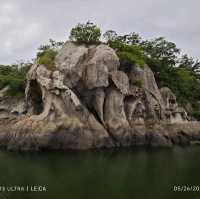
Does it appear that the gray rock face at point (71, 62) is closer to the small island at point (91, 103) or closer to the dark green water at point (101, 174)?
the small island at point (91, 103)

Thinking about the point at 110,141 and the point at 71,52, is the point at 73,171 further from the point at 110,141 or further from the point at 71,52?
the point at 71,52

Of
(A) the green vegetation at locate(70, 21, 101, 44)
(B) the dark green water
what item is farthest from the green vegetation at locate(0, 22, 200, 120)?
(B) the dark green water

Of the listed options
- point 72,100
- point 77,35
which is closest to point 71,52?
point 77,35

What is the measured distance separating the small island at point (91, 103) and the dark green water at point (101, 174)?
3.57 metres

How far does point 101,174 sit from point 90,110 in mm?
18920

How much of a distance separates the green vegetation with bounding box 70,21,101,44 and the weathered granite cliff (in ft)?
4.53

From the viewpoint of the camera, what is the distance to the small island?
36.3 meters

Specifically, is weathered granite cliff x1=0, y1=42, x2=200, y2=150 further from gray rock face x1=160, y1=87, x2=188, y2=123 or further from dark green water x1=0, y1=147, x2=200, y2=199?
dark green water x1=0, y1=147, x2=200, y2=199

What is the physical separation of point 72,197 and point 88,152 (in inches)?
681

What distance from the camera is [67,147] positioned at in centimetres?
3584

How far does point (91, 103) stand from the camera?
41312 mm

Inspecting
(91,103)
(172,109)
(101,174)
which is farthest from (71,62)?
(101,174)

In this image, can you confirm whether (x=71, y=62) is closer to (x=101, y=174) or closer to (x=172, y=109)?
(x=172, y=109)

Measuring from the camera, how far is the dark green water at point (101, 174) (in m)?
17.5
